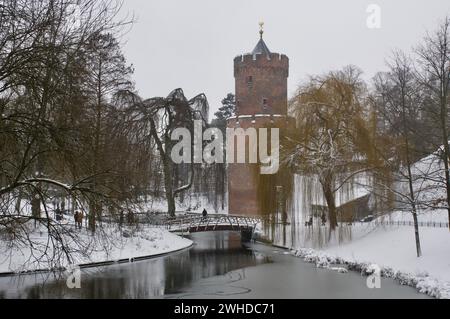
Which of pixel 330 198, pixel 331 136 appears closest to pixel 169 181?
pixel 330 198

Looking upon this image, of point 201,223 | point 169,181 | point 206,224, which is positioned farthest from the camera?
point 201,223

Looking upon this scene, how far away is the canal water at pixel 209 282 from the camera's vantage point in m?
14.4

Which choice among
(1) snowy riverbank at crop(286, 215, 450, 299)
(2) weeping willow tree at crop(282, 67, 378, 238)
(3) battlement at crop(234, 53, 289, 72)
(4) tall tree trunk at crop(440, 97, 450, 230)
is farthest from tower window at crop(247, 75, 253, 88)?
(4) tall tree trunk at crop(440, 97, 450, 230)

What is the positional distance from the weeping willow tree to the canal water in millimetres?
3881

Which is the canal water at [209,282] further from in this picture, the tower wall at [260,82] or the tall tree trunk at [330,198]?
the tower wall at [260,82]

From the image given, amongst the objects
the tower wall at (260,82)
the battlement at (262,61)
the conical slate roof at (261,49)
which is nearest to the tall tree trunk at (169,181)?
the tower wall at (260,82)

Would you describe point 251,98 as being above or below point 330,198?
above

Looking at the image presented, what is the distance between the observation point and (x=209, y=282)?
55.9 ft

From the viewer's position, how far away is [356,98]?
2352 centimetres

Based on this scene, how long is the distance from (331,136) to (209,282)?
934cm

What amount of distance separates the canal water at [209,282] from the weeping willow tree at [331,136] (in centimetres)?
388

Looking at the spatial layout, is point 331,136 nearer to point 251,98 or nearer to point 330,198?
point 330,198
